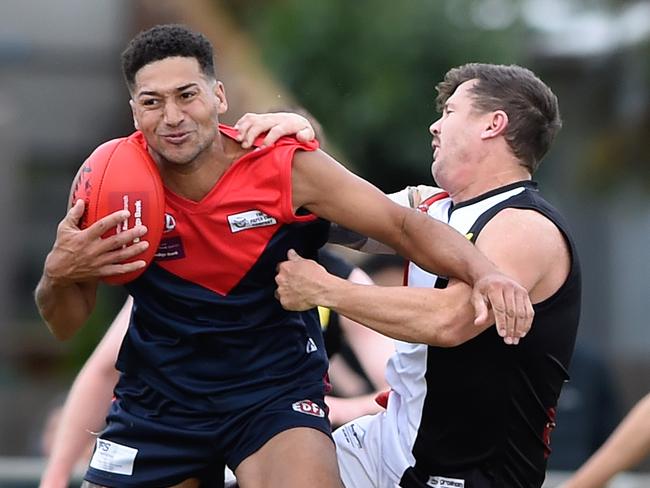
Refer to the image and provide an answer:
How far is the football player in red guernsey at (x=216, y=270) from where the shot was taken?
498 centimetres

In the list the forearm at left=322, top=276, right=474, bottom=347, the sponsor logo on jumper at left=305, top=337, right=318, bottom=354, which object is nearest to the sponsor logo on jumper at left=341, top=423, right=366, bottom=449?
the sponsor logo on jumper at left=305, top=337, right=318, bottom=354

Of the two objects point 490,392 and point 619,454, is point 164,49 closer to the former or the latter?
point 490,392

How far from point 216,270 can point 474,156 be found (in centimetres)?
106

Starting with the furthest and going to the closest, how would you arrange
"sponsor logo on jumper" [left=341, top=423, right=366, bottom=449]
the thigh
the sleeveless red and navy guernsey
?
"sponsor logo on jumper" [left=341, top=423, right=366, bottom=449], the sleeveless red and navy guernsey, the thigh

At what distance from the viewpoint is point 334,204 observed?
16.4 ft

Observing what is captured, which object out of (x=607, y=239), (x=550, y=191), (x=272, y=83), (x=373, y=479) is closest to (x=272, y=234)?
(x=373, y=479)

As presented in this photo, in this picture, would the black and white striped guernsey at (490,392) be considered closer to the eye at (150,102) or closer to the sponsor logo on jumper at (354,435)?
the sponsor logo on jumper at (354,435)

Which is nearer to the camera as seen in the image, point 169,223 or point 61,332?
point 169,223

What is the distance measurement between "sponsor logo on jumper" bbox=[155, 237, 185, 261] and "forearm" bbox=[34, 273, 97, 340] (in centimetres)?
35

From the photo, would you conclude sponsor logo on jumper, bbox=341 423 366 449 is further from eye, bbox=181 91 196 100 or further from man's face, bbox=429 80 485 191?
eye, bbox=181 91 196 100

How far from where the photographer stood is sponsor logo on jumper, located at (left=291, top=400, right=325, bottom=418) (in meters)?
5.12

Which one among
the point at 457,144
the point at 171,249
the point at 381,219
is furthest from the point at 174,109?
the point at 457,144

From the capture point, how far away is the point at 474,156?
5398mm

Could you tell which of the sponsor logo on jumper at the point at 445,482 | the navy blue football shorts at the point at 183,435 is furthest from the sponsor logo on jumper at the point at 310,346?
the sponsor logo on jumper at the point at 445,482
